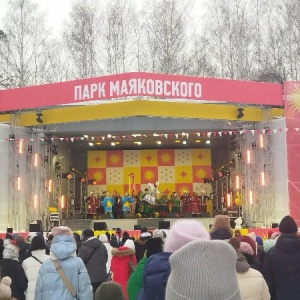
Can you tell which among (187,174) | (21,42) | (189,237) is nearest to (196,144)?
(187,174)

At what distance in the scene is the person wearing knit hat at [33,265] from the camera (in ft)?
17.9

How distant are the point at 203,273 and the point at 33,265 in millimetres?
3941

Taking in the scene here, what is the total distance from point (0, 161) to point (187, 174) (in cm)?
946

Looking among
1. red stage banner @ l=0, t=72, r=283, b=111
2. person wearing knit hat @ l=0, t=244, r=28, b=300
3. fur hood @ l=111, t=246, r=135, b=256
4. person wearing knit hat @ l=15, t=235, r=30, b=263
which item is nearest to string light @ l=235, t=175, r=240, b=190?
red stage banner @ l=0, t=72, r=283, b=111

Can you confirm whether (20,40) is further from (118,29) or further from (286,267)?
(286,267)

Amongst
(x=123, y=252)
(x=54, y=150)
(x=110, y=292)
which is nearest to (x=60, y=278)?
(x=110, y=292)

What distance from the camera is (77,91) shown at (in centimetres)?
1739

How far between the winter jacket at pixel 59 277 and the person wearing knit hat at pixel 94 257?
1961 mm

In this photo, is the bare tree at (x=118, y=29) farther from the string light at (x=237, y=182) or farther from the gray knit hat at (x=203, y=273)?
the gray knit hat at (x=203, y=273)

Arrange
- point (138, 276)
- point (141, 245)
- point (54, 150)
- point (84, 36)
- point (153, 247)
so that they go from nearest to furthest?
point (138, 276) < point (153, 247) < point (141, 245) < point (54, 150) < point (84, 36)

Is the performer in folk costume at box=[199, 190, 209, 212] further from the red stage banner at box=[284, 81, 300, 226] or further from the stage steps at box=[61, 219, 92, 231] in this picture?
the red stage banner at box=[284, 81, 300, 226]

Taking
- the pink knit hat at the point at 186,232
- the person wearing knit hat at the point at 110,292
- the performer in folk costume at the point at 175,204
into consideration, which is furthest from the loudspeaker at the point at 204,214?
the person wearing knit hat at the point at 110,292

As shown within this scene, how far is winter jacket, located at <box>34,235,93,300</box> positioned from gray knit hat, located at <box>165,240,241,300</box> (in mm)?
2786

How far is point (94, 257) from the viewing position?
6.66 m
